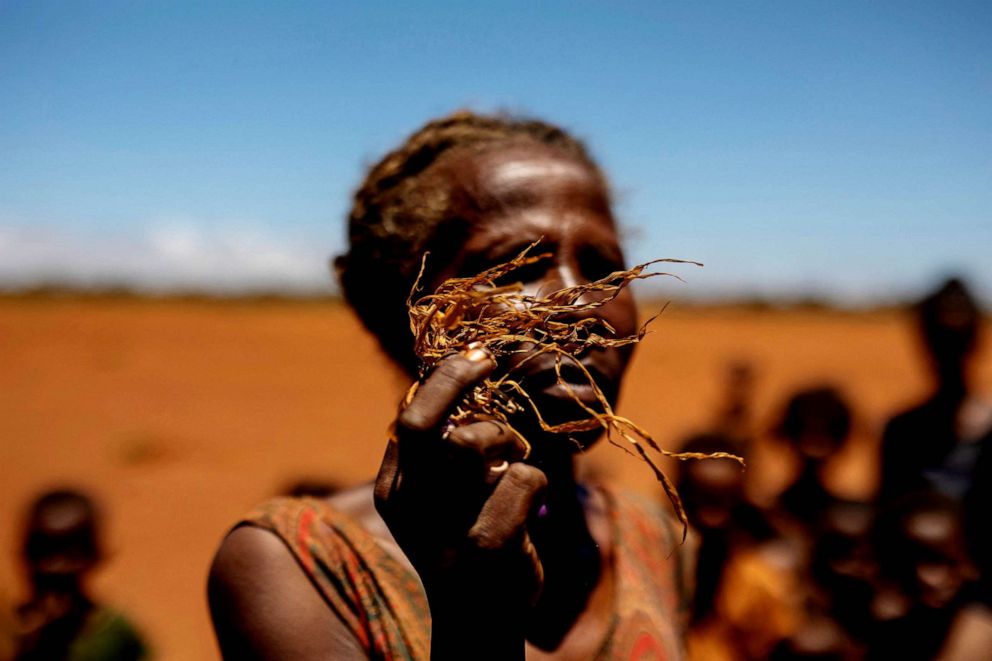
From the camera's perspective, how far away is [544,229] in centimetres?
162

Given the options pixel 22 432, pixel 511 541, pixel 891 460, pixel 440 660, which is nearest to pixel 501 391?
pixel 511 541

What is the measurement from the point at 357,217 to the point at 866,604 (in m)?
3.47

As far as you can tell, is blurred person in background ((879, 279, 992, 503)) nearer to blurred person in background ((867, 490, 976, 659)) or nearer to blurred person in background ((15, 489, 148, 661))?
blurred person in background ((867, 490, 976, 659))

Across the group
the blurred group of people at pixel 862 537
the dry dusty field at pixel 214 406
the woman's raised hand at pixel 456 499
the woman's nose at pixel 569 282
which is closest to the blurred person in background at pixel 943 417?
the blurred group of people at pixel 862 537

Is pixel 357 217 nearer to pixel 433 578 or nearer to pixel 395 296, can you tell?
pixel 395 296

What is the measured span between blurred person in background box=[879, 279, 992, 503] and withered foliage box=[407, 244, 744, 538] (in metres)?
3.67

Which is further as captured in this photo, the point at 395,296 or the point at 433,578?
the point at 395,296

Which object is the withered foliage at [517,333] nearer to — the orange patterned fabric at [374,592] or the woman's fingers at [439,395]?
the woman's fingers at [439,395]

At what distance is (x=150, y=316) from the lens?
102 feet

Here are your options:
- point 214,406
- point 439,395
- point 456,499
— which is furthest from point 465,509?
point 214,406

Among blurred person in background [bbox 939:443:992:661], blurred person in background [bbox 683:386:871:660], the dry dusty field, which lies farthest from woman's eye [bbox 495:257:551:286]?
blurred person in background [bbox 939:443:992:661]

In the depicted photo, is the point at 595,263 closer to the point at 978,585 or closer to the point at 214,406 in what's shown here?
the point at 978,585

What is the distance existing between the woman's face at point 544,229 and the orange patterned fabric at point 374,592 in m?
0.53

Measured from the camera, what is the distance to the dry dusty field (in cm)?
891
